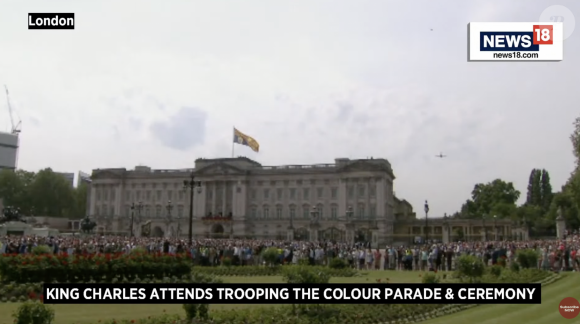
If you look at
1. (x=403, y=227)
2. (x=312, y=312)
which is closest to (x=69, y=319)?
(x=312, y=312)

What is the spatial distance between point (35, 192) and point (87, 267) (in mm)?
91870

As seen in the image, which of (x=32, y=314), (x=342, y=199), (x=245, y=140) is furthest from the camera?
(x=342, y=199)

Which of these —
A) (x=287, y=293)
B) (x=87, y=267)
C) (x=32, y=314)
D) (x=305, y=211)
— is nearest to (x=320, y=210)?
(x=305, y=211)

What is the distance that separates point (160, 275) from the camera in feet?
65.4

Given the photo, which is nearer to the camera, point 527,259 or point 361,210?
point 527,259

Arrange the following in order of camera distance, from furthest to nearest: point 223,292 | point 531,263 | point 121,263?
point 531,263
point 121,263
point 223,292

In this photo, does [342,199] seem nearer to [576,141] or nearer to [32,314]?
[576,141]

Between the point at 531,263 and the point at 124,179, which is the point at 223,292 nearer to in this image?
the point at 531,263

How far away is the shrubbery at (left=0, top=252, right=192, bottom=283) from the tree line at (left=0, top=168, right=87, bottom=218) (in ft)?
294

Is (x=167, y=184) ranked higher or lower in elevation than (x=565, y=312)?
higher

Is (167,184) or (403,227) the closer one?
(403,227)

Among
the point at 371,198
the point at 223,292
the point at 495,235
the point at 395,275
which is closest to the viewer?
the point at 223,292

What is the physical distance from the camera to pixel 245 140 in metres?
82.8

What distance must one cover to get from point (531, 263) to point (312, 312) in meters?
13.7
